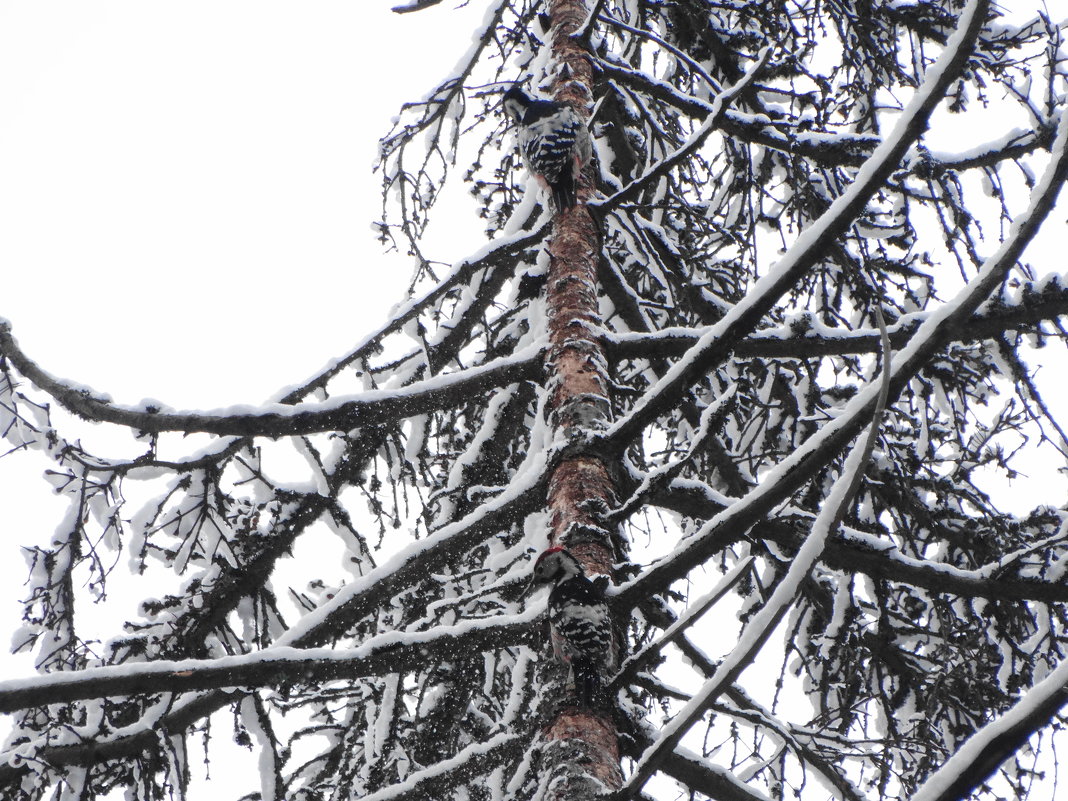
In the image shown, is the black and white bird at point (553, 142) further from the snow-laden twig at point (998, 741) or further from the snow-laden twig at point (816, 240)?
the snow-laden twig at point (998, 741)

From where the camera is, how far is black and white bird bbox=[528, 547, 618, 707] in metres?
1.84

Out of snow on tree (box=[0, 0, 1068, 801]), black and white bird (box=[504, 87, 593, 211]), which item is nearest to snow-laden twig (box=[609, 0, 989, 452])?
snow on tree (box=[0, 0, 1068, 801])

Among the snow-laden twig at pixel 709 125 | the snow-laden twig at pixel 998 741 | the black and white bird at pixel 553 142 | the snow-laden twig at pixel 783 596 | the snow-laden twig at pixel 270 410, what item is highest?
the black and white bird at pixel 553 142

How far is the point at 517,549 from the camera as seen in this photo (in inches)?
114

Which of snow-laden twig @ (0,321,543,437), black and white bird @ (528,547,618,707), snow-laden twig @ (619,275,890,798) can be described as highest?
snow-laden twig @ (0,321,543,437)

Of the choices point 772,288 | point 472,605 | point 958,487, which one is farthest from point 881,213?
point 472,605

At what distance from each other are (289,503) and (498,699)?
1.87 metres

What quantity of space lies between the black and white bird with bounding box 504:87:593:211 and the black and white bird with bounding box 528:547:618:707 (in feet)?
6.09

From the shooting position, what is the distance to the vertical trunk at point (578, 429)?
1.70m

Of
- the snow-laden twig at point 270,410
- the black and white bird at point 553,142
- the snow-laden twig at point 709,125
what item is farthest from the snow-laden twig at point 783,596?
the black and white bird at point 553,142

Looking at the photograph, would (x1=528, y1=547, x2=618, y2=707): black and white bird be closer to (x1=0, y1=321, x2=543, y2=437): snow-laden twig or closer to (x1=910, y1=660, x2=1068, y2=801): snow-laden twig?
(x1=0, y1=321, x2=543, y2=437): snow-laden twig

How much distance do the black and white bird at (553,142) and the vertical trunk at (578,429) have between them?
0.10m

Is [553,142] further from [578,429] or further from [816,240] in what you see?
[816,240]

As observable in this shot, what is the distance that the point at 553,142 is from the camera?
3314mm
